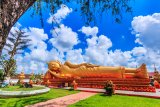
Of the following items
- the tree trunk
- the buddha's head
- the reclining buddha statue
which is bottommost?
the tree trunk

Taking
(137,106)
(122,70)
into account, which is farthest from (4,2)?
(122,70)

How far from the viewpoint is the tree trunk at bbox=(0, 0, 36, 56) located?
231 centimetres

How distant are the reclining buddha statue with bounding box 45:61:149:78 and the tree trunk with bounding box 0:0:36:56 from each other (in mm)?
15741

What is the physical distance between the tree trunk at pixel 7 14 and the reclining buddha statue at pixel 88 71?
15741mm

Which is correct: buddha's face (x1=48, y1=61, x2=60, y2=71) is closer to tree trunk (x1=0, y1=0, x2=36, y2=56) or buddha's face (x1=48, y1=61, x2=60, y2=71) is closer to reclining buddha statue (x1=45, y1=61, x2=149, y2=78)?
reclining buddha statue (x1=45, y1=61, x2=149, y2=78)

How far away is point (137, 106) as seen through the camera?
9.20 metres

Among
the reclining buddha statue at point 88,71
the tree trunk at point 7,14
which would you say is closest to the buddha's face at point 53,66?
the reclining buddha statue at point 88,71

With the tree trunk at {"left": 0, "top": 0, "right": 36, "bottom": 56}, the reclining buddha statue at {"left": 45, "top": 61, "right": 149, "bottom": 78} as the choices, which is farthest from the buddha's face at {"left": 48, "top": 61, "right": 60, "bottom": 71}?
the tree trunk at {"left": 0, "top": 0, "right": 36, "bottom": 56}

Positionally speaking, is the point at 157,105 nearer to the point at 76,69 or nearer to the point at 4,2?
the point at 4,2

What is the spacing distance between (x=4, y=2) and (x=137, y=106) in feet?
27.2

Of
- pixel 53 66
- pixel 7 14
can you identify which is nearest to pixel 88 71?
pixel 53 66

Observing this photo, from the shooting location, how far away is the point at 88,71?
19.9m

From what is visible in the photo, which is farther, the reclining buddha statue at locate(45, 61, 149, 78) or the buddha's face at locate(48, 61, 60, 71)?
the buddha's face at locate(48, 61, 60, 71)

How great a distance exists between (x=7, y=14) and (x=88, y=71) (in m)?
17.7
